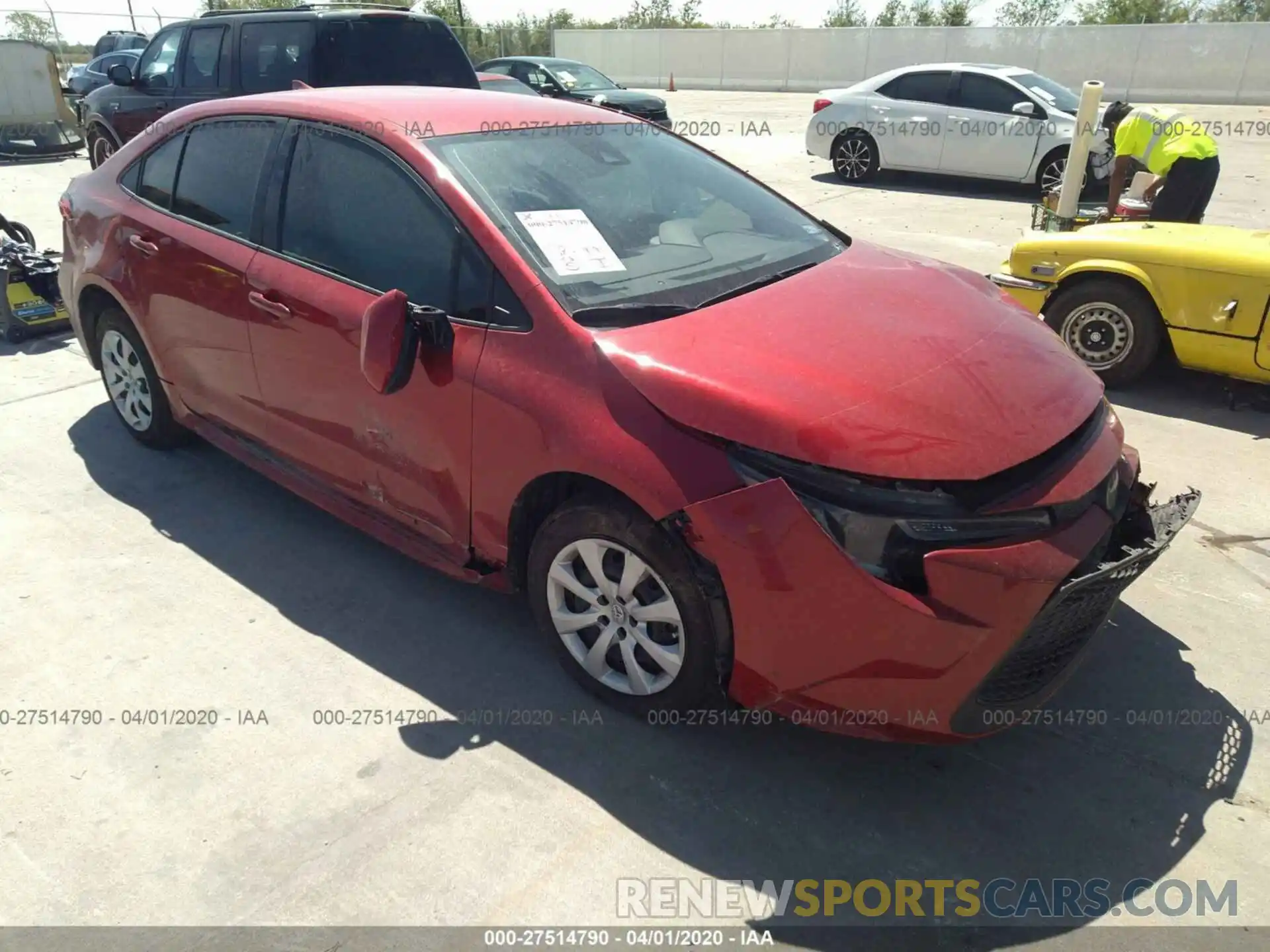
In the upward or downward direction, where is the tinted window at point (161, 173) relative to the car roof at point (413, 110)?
downward

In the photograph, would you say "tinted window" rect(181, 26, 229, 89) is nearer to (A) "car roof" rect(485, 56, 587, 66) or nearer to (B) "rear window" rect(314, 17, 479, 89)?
(B) "rear window" rect(314, 17, 479, 89)

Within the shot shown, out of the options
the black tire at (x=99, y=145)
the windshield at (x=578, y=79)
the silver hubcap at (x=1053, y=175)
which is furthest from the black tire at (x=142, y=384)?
the windshield at (x=578, y=79)

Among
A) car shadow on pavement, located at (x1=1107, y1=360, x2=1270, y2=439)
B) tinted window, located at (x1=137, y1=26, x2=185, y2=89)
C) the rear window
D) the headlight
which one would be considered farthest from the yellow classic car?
Result: tinted window, located at (x1=137, y1=26, x2=185, y2=89)

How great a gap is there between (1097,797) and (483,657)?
195 cm

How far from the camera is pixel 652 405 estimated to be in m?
2.58

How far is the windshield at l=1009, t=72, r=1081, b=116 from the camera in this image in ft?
38.3

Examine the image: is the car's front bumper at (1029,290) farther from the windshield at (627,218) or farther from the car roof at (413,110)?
the car roof at (413,110)

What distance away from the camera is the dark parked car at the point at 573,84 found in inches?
595

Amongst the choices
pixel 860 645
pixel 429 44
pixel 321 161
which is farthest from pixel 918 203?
pixel 860 645

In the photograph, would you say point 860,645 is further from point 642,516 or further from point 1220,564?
point 1220,564

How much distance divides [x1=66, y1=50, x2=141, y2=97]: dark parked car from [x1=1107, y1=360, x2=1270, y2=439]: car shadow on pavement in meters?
18.6

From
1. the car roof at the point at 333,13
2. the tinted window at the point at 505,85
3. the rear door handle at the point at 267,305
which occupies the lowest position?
the rear door handle at the point at 267,305

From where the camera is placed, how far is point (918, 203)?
37.2ft

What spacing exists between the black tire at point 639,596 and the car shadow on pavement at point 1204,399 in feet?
12.5
